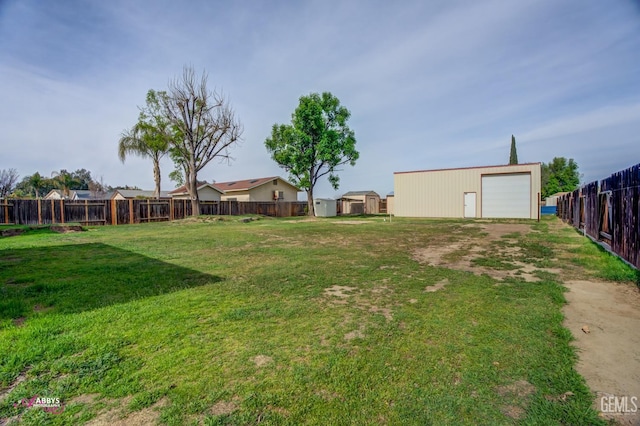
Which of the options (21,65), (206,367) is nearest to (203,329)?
(206,367)

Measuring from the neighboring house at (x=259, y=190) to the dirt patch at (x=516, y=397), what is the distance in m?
30.5

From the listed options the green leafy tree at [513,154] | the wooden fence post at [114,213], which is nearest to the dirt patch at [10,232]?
the wooden fence post at [114,213]

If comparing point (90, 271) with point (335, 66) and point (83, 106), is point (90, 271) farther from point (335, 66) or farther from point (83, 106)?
point (335, 66)

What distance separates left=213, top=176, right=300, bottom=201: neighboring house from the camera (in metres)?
31.2

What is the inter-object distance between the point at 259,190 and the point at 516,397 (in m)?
31.2

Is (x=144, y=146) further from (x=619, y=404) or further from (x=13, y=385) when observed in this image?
(x=619, y=404)

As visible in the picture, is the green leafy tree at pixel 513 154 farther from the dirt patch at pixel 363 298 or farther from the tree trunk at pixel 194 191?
the dirt patch at pixel 363 298

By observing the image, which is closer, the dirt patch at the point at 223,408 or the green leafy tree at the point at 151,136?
the dirt patch at the point at 223,408

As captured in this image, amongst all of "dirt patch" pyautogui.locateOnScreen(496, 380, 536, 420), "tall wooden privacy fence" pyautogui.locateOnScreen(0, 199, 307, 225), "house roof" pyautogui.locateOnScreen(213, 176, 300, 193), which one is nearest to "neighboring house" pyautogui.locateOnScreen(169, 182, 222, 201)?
"house roof" pyautogui.locateOnScreen(213, 176, 300, 193)

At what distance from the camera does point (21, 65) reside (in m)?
8.23

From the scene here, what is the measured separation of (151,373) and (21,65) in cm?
1140

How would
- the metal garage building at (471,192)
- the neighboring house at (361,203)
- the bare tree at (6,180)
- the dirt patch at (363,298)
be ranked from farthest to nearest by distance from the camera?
1. the neighboring house at (361,203)
2. the bare tree at (6,180)
3. the metal garage building at (471,192)
4. the dirt patch at (363,298)

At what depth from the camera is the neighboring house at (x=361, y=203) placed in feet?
112

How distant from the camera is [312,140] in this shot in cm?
2642
